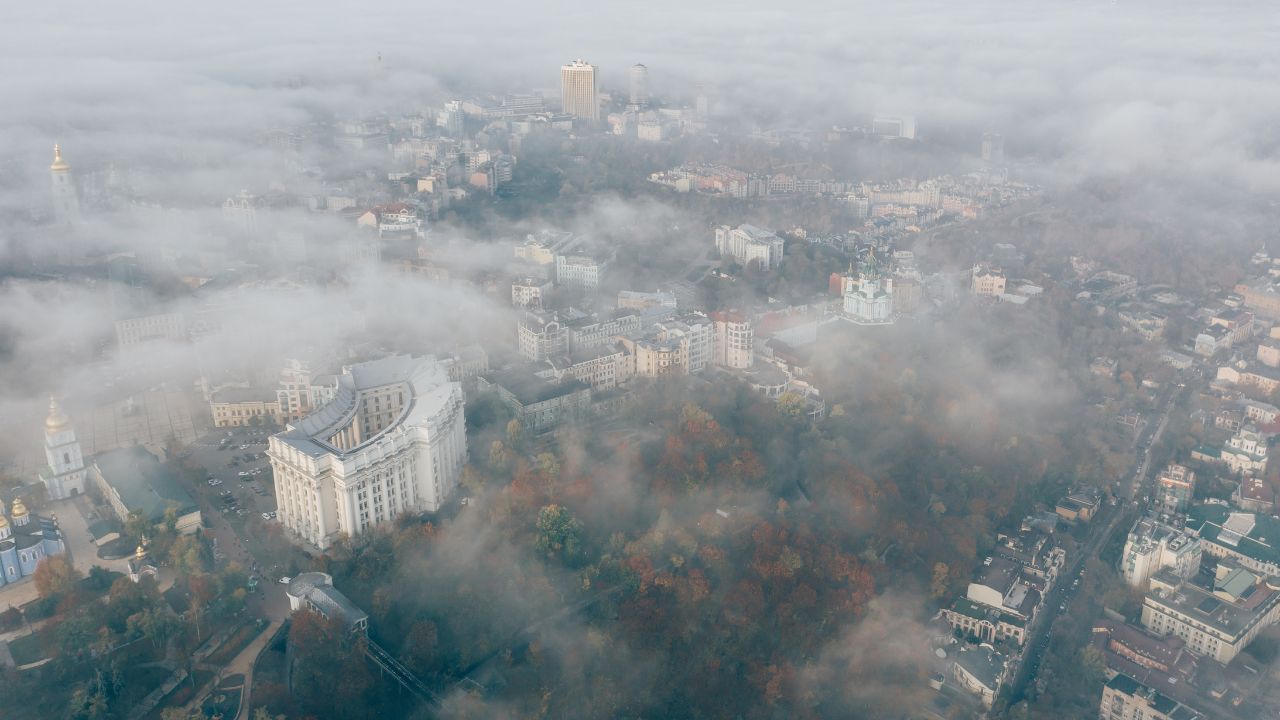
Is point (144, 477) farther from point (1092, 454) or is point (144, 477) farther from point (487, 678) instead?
point (1092, 454)

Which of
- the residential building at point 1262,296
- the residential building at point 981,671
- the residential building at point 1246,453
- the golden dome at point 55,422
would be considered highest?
the golden dome at point 55,422

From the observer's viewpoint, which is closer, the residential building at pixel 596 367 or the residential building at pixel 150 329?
the residential building at pixel 596 367

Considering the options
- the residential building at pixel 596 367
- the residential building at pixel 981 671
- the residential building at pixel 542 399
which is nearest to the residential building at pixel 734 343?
the residential building at pixel 596 367

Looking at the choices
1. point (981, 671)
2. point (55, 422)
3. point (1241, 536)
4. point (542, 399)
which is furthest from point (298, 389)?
point (1241, 536)

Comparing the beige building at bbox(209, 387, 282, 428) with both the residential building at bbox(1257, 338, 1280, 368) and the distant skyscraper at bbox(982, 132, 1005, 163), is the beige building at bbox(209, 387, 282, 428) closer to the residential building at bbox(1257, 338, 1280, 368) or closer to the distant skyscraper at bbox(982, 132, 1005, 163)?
the residential building at bbox(1257, 338, 1280, 368)

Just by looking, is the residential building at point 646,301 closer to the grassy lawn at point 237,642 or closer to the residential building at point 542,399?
the residential building at point 542,399

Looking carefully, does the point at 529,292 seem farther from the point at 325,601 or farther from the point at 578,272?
the point at 325,601
